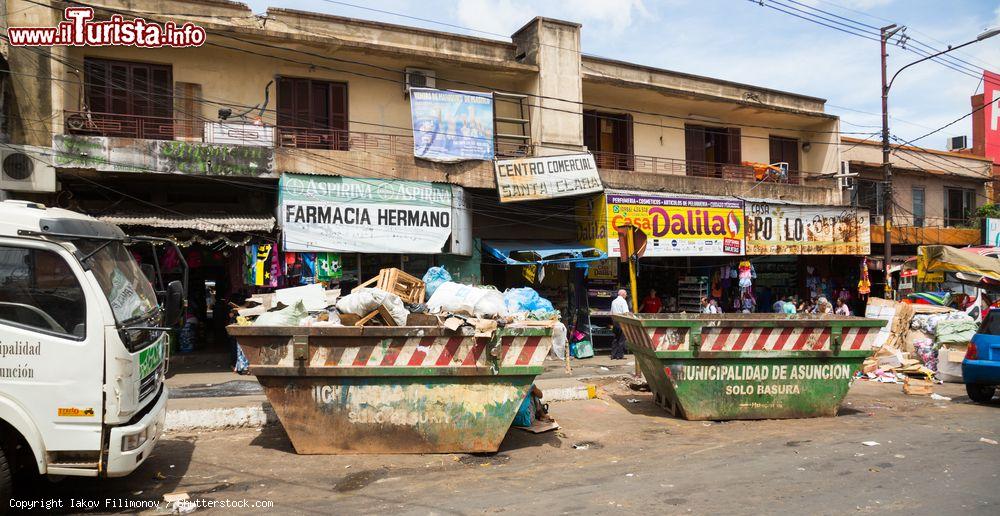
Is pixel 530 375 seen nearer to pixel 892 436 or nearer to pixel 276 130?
pixel 892 436

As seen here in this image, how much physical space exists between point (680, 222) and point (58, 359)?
15700 mm

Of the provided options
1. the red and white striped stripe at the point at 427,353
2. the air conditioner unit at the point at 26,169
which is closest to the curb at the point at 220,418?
the red and white striped stripe at the point at 427,353

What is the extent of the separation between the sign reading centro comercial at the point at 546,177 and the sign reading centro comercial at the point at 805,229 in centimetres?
574

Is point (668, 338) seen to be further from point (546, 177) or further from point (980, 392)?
point (546, 177)

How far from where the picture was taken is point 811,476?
249 inches

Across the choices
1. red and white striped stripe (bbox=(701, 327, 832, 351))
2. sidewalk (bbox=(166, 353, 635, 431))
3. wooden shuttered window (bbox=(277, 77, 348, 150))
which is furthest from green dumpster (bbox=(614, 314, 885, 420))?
wooden shuttered window (bbox=(277, 77, 348, 150))

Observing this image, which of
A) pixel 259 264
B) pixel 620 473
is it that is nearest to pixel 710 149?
pixel 259 264

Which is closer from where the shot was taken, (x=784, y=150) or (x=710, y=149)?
(x=710, y=149)

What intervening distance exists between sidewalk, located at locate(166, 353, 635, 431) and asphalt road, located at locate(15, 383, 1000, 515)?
0.24 metres

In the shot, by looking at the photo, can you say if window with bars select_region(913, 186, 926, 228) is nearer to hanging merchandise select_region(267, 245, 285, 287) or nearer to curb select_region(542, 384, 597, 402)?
curb select_region(542, 384, 597, 402)

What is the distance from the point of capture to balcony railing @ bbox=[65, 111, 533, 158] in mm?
13562

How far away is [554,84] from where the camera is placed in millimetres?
17359

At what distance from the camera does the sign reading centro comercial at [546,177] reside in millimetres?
15866

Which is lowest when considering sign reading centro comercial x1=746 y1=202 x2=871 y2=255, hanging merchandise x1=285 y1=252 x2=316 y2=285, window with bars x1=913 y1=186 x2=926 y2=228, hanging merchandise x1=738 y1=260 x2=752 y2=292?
hanging merchandise x1=738 y1=260 x2=752 y2=292
